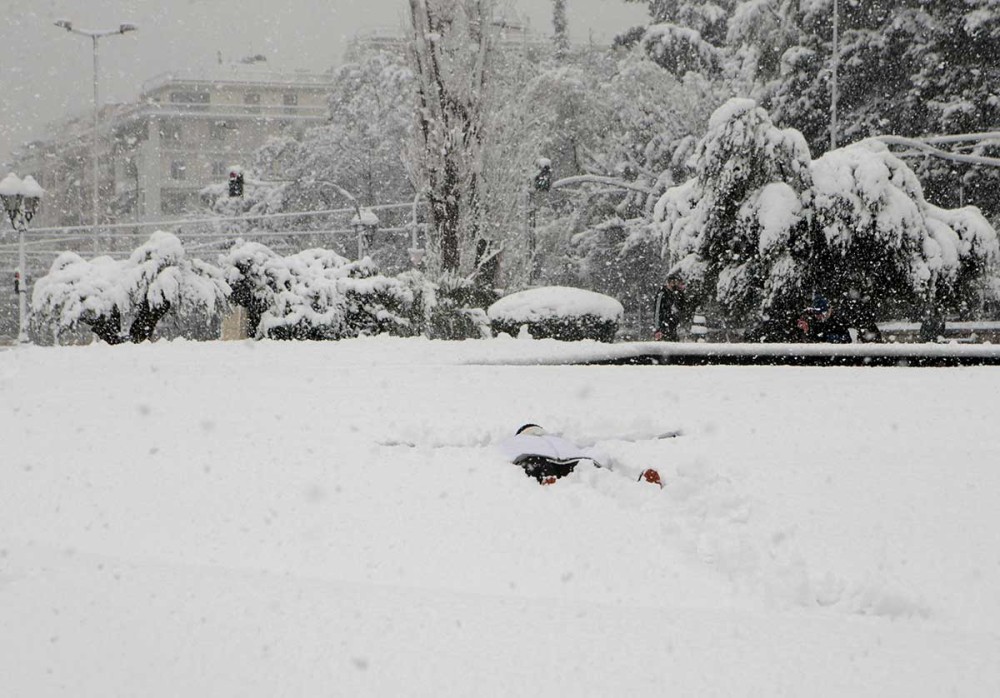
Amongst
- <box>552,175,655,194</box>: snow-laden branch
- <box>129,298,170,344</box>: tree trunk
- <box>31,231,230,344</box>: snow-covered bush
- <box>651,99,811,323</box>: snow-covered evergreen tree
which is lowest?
<box>129,298,170,344</box>: tree trunk

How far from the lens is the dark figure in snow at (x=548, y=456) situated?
4.57 metres

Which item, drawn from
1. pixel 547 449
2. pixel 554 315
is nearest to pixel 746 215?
pixel 554 315

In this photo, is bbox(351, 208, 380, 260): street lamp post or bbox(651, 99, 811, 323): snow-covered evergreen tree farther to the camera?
bbox(351, 208, 380, 260): street lamp post

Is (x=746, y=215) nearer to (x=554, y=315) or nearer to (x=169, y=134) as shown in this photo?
(x=554, y=315)

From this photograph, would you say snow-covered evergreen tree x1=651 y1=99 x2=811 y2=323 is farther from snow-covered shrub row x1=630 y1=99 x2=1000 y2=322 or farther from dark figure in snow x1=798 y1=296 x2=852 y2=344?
dark figure in snow x1=798 y1=296 x2=852 y2=344

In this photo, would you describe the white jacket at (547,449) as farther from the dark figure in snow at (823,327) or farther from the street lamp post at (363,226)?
the street lamp post at (363,226)

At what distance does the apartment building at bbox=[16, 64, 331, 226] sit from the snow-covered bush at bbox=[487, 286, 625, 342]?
203 feet

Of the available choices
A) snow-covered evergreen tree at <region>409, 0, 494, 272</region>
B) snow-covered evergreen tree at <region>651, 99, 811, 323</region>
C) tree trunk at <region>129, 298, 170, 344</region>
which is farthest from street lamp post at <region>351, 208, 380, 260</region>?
tree trunk at <region>129, 298, 170, 344</region>

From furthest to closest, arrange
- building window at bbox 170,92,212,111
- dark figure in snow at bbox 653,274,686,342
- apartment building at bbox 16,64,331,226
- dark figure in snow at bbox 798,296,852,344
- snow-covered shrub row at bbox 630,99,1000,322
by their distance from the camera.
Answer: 1. building window at bbox 170,92,212,111
2. apartment building at bbox 16,64,331,226
3. dark figure in snow at bbox 653,274,686,342
4. snow-covered shrub row at bbox 630,99,1000,322
5. dark figure in snow at bbox 798,296,852,344

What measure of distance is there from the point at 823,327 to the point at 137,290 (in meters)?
7.88

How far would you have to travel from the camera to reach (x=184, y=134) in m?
76.5

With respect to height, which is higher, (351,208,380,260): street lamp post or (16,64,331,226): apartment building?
(16,64,331,226): apartment building

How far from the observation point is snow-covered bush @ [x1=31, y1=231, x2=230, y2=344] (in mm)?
11617

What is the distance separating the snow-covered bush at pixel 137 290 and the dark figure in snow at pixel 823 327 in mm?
6797
